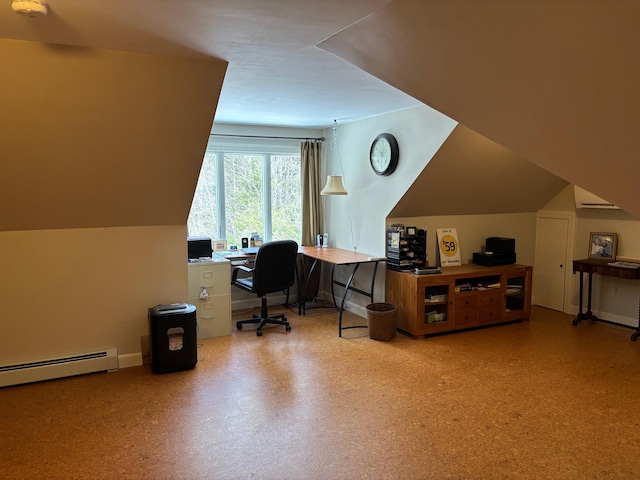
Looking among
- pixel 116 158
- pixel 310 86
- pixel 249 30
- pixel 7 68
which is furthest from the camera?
pixel 310 86

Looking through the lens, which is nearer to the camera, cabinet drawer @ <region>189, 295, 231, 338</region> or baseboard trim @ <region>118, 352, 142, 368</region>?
baseboard trim @ <region>118, 352, 142, 368</region>

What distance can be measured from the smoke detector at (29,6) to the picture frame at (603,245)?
5532 mm

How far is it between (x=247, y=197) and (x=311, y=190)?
837 millimetres

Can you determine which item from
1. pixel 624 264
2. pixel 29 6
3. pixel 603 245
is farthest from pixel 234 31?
pixel 603 245

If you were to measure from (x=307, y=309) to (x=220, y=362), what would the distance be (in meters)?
1.86

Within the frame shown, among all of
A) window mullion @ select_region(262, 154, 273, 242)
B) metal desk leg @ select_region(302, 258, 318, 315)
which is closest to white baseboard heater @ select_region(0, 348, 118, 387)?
metal desk leg @ select_region(302, 258, 318, 315)

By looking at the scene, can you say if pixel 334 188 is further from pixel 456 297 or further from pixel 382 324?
pixel 456 297

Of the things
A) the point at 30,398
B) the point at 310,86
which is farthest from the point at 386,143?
the point at 30,398

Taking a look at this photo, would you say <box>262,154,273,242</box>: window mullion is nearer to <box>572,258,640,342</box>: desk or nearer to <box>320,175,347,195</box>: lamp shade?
<box>320,175,347,195</box>: lamp shade

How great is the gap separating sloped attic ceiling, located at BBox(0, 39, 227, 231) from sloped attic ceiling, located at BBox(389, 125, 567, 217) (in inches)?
90.4

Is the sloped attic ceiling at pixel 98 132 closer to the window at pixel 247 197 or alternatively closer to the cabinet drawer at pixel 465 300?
the window at pixel 247 197

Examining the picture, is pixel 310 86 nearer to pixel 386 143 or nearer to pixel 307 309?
pixel 386 143

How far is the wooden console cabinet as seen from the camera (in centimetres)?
472

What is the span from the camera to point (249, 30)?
236 cm
